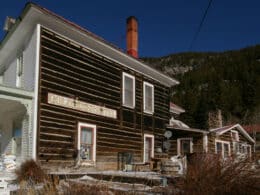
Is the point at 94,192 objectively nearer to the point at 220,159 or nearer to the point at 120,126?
the point at 220,159

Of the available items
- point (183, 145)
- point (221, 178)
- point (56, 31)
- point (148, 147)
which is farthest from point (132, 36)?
point (221, 178)

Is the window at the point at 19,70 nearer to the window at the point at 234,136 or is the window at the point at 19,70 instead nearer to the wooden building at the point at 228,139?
the wooden building at the point at 228,139

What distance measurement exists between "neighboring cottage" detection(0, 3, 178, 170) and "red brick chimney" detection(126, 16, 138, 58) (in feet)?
5.77

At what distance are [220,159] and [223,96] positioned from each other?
68.1m

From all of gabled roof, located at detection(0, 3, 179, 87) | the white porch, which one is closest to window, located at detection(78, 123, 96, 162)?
the white porch

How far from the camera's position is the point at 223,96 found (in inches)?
2840

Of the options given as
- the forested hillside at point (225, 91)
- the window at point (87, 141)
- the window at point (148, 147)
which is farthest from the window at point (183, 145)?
A: the forested hillside at point (225, 91)

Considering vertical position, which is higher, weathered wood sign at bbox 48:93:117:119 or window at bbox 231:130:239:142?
weathered wood sign at bbox 48:93:117:119

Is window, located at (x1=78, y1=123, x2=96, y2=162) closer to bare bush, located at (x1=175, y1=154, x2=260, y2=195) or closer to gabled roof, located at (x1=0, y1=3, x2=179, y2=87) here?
gabled roof, located at (x1=0, y1=3, x2=179, y2=87)

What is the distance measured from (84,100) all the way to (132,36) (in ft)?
22.1

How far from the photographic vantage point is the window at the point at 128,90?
17891 millimetres

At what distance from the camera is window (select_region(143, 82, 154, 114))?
1962cm

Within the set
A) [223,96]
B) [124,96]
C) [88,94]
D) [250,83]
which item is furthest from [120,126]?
[250,83]

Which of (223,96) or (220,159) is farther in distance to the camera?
(223,96)
